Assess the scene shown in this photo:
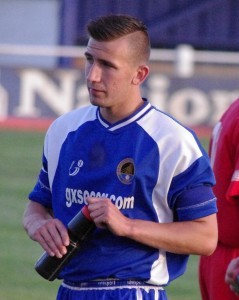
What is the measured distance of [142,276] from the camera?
4555mm

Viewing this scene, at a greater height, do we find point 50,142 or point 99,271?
point 50,142

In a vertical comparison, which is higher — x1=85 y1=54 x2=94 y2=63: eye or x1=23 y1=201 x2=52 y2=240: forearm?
x1=85 y1=54 x2=94 y2=63: eye

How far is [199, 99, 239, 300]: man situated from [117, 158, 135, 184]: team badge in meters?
0.69

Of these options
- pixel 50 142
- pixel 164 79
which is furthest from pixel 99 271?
pixel 164 79

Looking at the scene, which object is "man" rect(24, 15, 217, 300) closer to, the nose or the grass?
the nose

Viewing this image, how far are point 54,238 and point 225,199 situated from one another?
1140mm

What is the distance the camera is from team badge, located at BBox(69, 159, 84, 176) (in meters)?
4.63

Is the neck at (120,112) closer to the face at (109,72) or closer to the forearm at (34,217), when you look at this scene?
the face at (109,72)

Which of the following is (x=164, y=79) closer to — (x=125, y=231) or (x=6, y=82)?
(x=6, y=82)

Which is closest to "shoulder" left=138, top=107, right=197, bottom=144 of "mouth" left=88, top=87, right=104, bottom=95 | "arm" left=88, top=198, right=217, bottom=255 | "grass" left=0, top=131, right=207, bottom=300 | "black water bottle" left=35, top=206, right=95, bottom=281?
"mouth" left=88, top=87, right=104, bottom=95

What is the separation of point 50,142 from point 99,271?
2.05ft

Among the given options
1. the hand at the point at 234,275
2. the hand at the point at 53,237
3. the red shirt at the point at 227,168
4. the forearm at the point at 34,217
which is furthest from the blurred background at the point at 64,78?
the hand at the point at 53,237

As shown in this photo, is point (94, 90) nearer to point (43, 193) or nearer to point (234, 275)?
point (43, 193)

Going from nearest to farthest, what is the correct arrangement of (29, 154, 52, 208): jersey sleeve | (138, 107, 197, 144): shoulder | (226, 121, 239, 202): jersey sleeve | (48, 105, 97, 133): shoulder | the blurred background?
(138, 107, 197, 144): shoulder < (48, 105, 97, 133): shoulder < (29, 154, 52, 208): jersey sleeve < (226, 121, 239, 202): jersey sleeve < the blurred background
